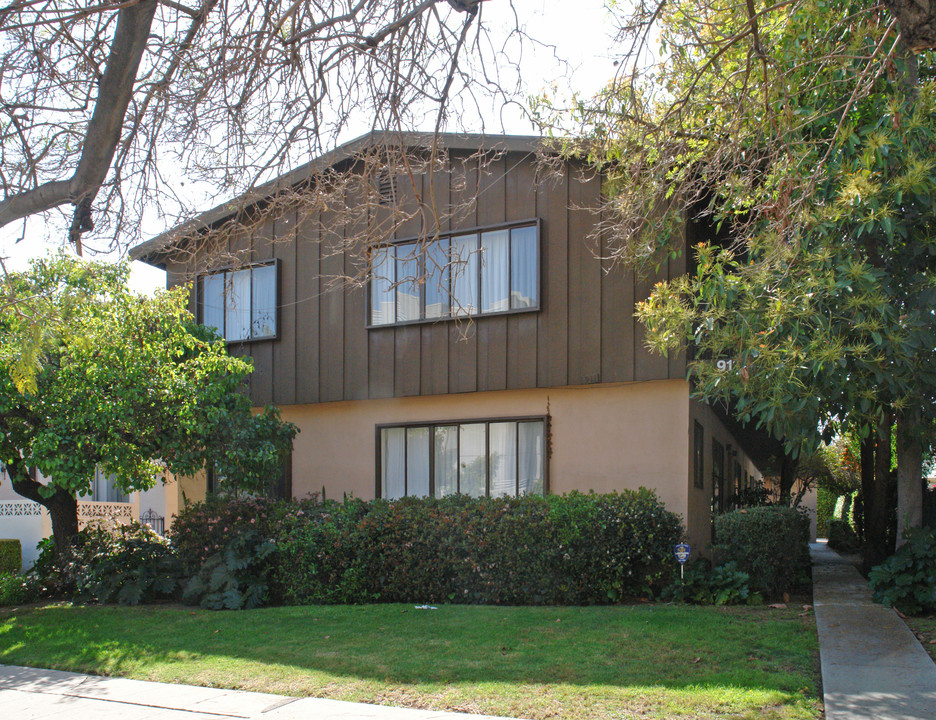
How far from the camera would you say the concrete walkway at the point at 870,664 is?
227 inches

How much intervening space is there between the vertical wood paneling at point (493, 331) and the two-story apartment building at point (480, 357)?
0.07 feet

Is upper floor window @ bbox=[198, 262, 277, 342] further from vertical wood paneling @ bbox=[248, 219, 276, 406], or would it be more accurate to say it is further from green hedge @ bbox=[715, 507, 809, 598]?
green hedge @ bbox=[715, 507, 809, 598]

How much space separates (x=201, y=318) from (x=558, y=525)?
8.19m

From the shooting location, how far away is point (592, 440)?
39.1 feet

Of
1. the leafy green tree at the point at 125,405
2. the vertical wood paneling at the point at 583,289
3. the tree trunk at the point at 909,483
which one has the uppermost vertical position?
the vertical wood paneling at the point at 583,289

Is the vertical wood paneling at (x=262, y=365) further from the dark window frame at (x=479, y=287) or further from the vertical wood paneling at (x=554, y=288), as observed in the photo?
the vertical wood paneling at (x=554, y=288)

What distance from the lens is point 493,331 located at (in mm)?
12516

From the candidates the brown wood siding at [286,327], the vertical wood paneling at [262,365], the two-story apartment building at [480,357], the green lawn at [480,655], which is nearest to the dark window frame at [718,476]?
the two-story apartment building at [480,357]

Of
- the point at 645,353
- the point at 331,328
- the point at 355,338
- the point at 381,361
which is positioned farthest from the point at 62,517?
the point at 645,353

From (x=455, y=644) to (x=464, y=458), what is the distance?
4.71m

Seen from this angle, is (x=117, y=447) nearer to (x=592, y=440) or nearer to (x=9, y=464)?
(x=9, y=464)

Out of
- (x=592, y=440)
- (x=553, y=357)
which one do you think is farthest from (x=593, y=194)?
(x=592, y=440)

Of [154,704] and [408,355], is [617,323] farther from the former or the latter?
[154,704]

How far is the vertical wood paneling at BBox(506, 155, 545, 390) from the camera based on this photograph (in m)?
12.2
